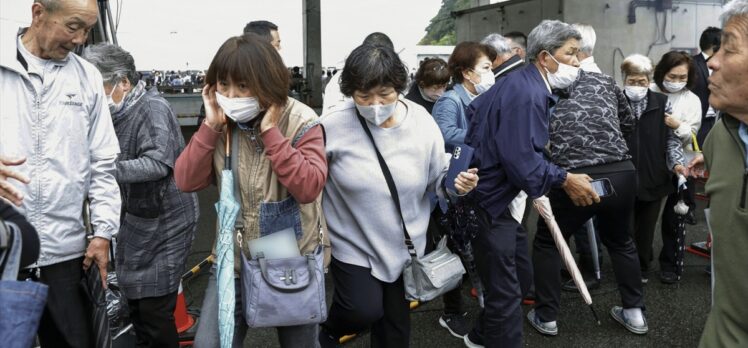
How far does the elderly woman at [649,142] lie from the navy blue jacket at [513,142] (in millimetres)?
1469

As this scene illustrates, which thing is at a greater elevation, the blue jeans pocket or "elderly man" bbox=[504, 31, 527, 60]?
"elderly man" bbox=[504, 31, 527, 60]

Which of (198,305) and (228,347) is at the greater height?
(228,347)

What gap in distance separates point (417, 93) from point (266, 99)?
2.70 metres

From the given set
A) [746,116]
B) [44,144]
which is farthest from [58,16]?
[746,116]

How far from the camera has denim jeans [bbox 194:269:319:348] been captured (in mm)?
2574

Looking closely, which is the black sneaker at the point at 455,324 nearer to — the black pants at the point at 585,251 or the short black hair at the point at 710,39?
the black pants at the point at 585,251

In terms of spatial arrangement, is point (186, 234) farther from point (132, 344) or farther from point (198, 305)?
point (198, 305)

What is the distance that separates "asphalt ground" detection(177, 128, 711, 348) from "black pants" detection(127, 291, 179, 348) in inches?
34.5

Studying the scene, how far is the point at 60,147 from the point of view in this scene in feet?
8.14

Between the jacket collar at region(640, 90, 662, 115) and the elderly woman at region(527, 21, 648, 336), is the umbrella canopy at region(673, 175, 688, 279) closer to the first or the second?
the jacket collar at region(640, 90, 662, 115)

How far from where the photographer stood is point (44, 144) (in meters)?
2.44

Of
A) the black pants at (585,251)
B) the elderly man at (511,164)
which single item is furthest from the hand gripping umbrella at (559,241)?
the black pants at (585,251)

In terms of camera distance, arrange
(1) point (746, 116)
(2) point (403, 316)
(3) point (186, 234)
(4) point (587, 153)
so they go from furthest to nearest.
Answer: (4) point (587, 153), (3) point (186, 234), (2) point (403, 316), (1) point (746, 116)

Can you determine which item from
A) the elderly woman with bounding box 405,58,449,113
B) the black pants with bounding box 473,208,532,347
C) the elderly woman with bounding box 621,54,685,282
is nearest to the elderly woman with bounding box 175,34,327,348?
the black pants with bounding box 473,208,532,347
